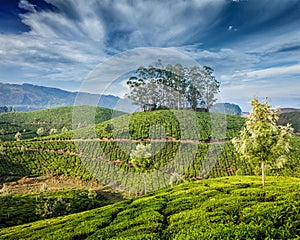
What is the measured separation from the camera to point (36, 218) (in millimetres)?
38344

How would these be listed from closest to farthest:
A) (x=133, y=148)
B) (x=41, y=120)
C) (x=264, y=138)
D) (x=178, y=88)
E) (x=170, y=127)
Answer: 1. (x=264, y=138)
2. (x=133, y=148)
3. (x=170, y=127)
4. (x=178, y=88)
5. (x=41, y=120)

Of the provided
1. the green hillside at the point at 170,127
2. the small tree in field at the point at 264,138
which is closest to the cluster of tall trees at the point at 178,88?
the green hillside at the point at 170,127

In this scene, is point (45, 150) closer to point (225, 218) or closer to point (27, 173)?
point (27, 173)

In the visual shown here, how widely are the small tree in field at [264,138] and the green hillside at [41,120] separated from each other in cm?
12393

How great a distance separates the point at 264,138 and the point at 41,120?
563 feet

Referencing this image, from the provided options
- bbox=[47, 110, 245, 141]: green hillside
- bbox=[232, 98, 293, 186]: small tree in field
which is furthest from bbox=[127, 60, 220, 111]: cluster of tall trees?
bbox=[232, 98, 293, 186]: small tree in field

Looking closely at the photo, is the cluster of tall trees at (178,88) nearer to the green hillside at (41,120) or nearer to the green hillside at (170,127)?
the green hillside at (170,127)

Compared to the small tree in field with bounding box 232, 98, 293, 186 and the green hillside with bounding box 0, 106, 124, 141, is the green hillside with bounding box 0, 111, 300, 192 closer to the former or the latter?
the small tree in field with bounding box 232, 98, 293, 186

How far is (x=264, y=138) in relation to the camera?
699 inches

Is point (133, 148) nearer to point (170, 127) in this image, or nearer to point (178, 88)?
point (170, 127)

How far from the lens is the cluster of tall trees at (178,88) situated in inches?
3131

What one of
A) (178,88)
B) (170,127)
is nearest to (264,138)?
(170,127)

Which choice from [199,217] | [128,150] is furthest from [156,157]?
[199,217]

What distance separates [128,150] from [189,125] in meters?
23.2
